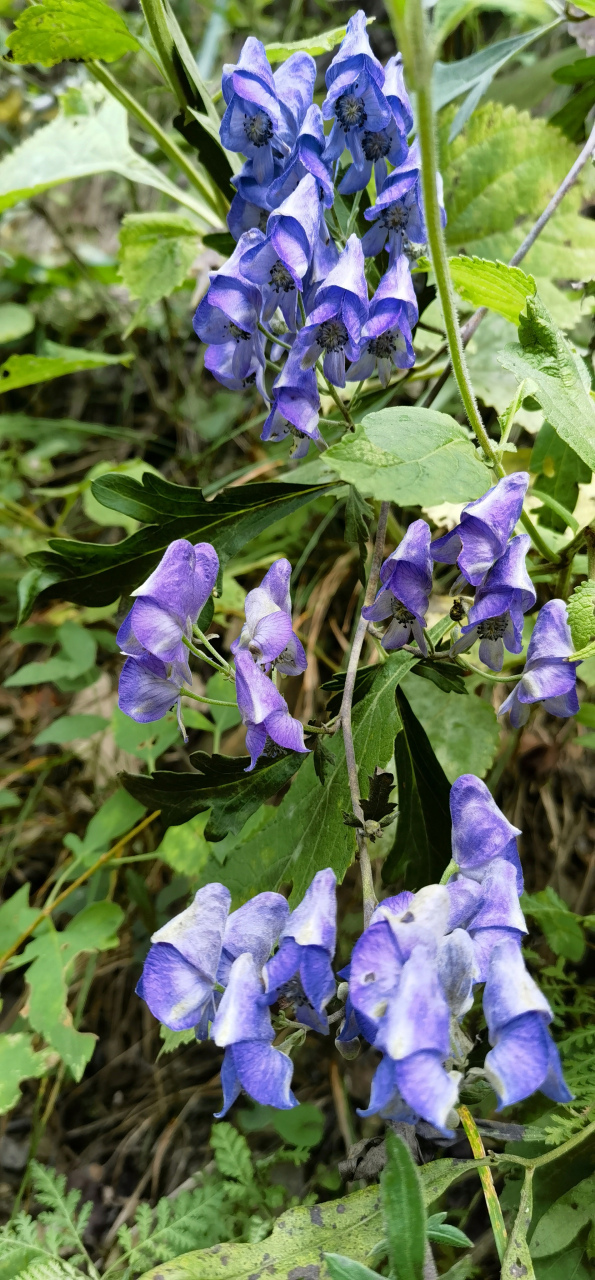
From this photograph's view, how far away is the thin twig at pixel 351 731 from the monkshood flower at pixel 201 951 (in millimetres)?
58

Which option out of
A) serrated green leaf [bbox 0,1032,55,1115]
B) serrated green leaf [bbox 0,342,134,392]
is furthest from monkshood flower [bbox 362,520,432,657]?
serrated green leaf [bbox 0,342,134,392]

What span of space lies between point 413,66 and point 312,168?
0.36m

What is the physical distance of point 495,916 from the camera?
52 centimetres

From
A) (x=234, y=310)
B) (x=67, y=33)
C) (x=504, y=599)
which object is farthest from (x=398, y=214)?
(x=67, y=33)

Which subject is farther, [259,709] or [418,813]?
[418,813]

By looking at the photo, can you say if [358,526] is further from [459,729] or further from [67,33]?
[67,33]

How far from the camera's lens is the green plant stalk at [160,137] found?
1129mm

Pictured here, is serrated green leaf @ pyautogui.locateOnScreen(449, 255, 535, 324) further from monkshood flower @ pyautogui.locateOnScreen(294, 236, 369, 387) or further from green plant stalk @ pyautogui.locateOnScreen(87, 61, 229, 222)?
green plant stalk @ pyautogui.locateOnScreen(87, 61, 229, 222)

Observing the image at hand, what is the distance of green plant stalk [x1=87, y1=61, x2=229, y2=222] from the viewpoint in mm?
1129

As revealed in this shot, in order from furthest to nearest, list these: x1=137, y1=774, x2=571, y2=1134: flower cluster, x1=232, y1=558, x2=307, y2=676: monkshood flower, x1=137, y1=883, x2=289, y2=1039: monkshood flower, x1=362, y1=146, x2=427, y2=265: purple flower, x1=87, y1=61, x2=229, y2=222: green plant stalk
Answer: x1=87, y1=61, x2=229, y2=222: green plant stalk
x1=362, y1=146, x2=427, y2=265: purple flower
x1=232, y1=558, x2=307, y2=676: monkshood flower
x1=137, y1=883, x2=289, y2=1039: monkshood flower
x1=137, y1=774, x2=571, y2=1134: flower cluster

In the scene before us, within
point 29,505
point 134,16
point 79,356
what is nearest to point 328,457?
point 79,356

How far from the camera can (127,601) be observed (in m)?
0.82

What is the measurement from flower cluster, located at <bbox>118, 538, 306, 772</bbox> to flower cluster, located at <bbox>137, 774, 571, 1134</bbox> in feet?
0.39

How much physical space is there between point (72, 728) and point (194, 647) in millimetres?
647
